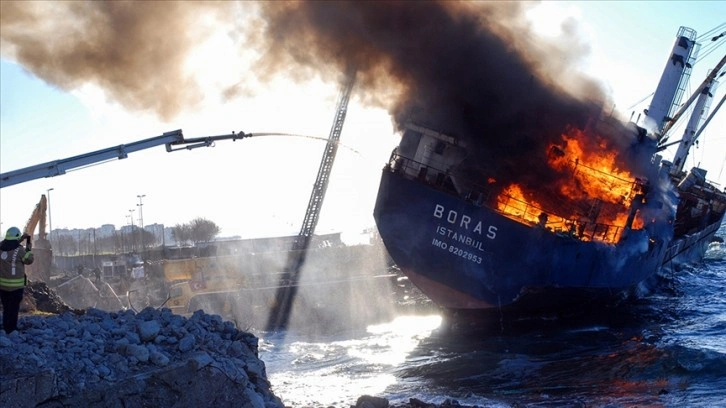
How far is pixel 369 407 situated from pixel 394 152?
48.1 ft

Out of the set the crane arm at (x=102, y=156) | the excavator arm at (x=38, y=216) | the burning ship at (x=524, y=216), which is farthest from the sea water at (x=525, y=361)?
the excavator arm at (x=38, y=216)

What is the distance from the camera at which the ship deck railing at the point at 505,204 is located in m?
24.9

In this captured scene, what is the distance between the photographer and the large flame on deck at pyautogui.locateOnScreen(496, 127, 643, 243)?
84.1 ft

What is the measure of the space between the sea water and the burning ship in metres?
1.52

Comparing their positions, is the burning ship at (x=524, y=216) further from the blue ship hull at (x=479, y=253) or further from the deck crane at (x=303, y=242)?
the deck crane at (x=303, y=242)

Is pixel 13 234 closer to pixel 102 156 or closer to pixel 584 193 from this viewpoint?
pixel 102 156

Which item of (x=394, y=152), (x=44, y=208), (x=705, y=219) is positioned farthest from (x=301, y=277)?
(x=705, y=219)

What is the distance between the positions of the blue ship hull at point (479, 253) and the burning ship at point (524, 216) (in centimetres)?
3

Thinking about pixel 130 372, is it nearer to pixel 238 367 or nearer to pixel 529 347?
pixel 238 367

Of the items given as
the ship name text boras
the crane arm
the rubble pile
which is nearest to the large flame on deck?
the ship name text boras

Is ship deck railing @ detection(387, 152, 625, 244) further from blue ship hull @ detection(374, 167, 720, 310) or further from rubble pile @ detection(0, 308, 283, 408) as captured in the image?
rubble pile @ detection(0, 308, 283, 408)

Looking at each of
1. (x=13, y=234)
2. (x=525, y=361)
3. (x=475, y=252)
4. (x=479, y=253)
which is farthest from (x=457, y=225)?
(x=13, y=234)

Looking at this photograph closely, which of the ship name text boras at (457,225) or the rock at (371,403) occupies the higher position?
the ship name text boras at (457,225)

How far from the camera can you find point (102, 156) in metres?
16.1
